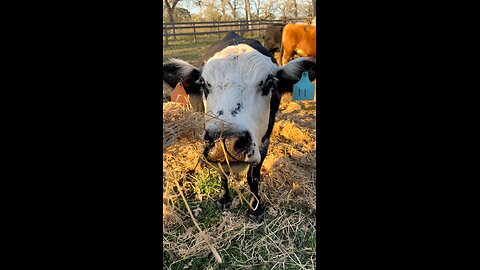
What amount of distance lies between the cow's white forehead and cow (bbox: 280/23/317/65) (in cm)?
479

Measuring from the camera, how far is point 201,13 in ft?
6.22

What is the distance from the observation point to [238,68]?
1972 millimetres

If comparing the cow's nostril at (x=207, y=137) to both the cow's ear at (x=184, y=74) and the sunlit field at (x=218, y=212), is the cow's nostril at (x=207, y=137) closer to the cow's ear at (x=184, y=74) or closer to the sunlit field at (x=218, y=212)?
the sunlit field at (x=218, y=212)

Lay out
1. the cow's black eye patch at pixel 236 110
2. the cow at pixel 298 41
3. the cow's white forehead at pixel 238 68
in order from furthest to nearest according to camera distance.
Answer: the cow at pixel 298 41 < the cow's white forehead at pixel 238 68 < the cow's black eye patch at pixel 236 110

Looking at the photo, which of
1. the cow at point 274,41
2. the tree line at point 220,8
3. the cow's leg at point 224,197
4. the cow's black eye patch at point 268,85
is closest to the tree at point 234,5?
the tree line at point 220,8

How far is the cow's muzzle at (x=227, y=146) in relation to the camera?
5.28 feet

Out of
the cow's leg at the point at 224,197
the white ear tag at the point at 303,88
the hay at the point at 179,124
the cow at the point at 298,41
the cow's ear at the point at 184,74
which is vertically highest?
the cow at the point at 298,41

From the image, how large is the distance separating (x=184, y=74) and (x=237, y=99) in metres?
0.65

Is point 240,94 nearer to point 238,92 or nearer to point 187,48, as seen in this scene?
point 238,92
